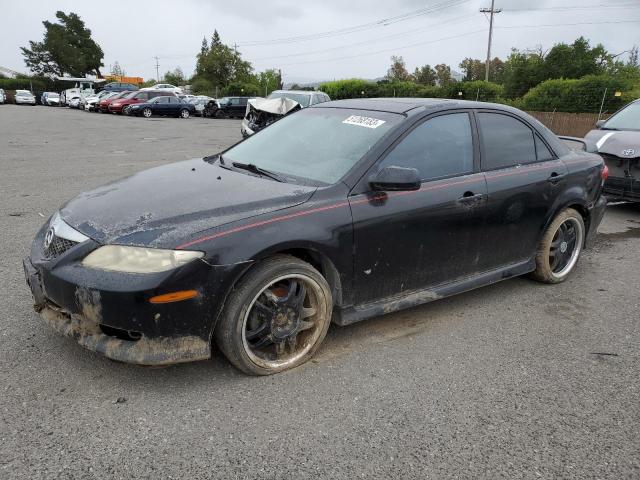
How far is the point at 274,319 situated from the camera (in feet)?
9.89

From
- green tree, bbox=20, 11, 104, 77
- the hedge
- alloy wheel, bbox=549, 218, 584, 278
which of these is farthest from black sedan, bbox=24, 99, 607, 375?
green tree, bbox=20, 11, 104, 77

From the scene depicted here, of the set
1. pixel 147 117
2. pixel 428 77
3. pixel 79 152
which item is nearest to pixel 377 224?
pixel 79 152

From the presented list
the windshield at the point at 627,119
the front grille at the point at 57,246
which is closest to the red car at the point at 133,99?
the windshield at the point at 627,119

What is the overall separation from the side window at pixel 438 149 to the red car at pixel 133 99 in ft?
97.5

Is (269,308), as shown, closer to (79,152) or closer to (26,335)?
A: (26,335)

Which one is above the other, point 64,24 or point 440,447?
point 64,24

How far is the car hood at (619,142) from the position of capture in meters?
7.15

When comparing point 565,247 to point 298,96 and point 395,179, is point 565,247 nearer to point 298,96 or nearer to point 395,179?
point 395,179

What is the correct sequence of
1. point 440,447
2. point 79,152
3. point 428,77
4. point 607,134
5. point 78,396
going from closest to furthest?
point 440,447
point 78,396
point 607,134
point 79,152
point 428,77

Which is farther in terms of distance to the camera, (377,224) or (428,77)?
(428,77)

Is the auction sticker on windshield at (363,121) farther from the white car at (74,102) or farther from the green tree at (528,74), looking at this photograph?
the green tree at (528,74)

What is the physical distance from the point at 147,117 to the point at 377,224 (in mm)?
29610

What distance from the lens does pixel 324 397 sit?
286cm

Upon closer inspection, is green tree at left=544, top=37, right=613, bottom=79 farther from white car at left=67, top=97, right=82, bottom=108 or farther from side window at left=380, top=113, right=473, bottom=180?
side window at left=380, top=113, right=473, bottom=180
